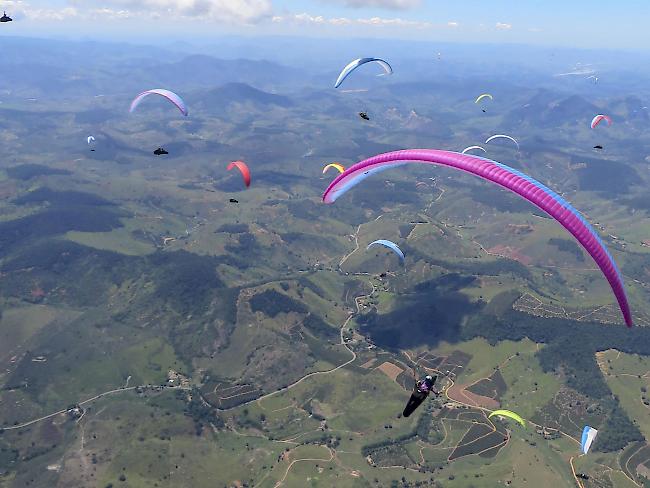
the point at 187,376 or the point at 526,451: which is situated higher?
the point at 526,451

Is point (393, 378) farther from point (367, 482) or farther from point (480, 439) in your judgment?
point (367, 482)

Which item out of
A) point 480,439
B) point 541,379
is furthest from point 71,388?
point 541,379

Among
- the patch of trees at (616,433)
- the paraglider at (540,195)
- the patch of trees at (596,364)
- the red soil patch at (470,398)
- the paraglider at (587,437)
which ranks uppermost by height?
the paraglider at (540,195)

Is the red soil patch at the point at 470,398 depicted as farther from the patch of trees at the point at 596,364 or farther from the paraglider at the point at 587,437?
the paraglider at the point at 587,437

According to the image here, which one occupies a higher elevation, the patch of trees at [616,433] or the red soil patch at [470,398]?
the patch of trees at [616,433]

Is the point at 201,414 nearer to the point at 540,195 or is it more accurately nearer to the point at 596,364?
the point at 596,364

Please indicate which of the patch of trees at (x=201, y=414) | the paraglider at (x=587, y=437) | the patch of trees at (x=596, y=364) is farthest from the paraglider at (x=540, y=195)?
the patch of trees at (x=596, y=364)

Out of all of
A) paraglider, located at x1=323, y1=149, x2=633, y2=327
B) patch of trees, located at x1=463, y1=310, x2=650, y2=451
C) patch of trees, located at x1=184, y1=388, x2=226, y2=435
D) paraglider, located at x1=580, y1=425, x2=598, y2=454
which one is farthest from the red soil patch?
paraglider, located at x1=323, y1=149, x2=633, y2=327

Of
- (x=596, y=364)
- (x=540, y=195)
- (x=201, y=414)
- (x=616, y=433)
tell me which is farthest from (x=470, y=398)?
(x=540, y=195)

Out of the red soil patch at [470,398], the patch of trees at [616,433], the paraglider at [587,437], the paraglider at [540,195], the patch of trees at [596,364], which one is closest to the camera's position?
the paraglider at [540,195]
